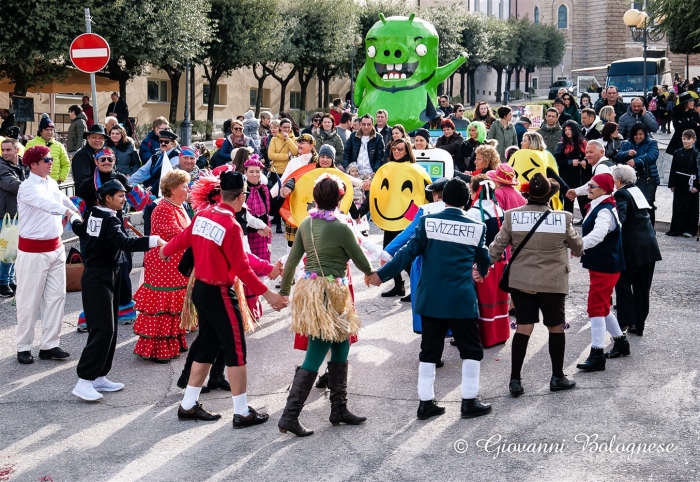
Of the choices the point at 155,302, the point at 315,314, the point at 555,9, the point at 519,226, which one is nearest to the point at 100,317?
the point at 155,302

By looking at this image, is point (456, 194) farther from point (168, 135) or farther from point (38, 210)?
point (168, 135)

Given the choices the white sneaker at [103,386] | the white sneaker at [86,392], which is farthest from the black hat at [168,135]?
the white sneaker at [86,392]

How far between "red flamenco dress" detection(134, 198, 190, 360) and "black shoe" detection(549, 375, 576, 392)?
122 inches

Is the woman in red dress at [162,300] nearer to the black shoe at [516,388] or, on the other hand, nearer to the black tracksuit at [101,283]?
the black tracksuit at [101,283]

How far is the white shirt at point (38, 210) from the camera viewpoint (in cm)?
748

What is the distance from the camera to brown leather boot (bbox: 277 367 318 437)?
19.1 ft

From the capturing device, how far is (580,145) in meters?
13.2

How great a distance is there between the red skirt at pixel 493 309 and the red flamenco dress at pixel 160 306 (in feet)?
8.38

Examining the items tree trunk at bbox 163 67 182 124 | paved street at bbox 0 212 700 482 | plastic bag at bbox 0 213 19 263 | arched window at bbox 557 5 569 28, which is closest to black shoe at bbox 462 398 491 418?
paved street at bbox 0 212 700 482

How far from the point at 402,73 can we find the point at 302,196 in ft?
33.9

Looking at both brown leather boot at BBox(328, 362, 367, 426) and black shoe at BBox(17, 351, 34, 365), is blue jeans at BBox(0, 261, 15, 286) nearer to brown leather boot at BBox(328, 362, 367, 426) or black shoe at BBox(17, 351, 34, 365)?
black shoe at BBox(17, 351, 34, 365)

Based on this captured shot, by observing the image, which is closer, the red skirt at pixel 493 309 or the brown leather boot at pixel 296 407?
the brown leather boot at pixel 296 407

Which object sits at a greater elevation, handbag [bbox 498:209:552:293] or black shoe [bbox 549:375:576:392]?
handbag [bbox 498:209:552:293]

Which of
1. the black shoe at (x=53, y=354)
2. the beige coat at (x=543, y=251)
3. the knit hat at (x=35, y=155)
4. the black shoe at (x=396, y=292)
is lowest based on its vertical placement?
the black shoe at (x=53, y=354)
